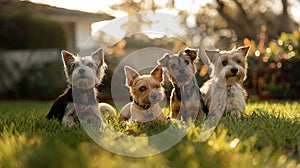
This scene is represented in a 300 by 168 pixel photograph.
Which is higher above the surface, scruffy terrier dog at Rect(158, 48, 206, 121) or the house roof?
scruffy terrier dog at Rect(158, 48, 206, 121)

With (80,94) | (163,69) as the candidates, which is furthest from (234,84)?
(80,94)

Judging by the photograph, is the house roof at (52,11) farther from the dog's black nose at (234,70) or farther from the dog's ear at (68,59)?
the dog's black nose at (234,70)

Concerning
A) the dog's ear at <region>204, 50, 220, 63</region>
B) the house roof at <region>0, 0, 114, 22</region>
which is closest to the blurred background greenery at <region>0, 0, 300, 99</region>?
the house roof at <region>0, 0, 114, 22</region>

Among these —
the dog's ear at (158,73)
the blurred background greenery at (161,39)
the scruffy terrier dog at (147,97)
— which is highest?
the dog's ear at (158,73)

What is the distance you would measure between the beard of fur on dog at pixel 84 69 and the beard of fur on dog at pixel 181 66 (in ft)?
2.49

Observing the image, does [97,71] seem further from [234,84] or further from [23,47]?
[23,47]

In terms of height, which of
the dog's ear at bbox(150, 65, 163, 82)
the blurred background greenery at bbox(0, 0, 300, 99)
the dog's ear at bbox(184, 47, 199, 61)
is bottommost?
the blurred background greenery at bbox(0, 0, 300, 99)

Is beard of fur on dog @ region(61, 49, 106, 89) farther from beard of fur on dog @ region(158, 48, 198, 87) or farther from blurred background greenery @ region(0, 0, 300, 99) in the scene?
blurred background greenery @ region(0, 0, 300, 99)

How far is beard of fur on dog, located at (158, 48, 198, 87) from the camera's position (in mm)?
5844

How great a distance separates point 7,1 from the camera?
2519 centimetres

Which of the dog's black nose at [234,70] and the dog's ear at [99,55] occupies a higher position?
the dog's ear at [99,55]

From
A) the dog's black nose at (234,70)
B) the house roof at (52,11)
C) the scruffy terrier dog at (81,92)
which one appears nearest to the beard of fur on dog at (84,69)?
the scruffy terrier dog at (81,92)

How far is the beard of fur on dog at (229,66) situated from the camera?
620cm

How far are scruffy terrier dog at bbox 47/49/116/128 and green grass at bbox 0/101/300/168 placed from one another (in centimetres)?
21
